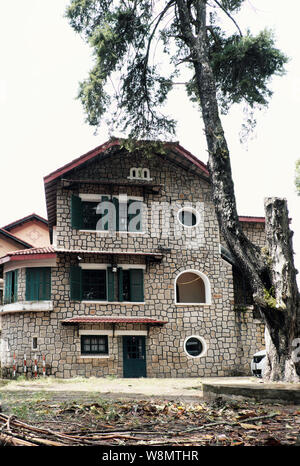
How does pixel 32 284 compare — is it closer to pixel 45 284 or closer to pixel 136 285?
pixel 45 284

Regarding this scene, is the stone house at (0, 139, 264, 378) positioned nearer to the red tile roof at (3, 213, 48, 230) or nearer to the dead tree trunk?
the dead tree trunk

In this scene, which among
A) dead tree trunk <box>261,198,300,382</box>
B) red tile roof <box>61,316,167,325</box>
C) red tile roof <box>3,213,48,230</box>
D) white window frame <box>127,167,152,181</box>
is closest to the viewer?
dead tree trunk <box>261,198,300,382</box>

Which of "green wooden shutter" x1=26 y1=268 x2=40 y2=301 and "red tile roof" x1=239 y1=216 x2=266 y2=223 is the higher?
"red tile roof" x1=239 y1=216 x2=266 y2=223

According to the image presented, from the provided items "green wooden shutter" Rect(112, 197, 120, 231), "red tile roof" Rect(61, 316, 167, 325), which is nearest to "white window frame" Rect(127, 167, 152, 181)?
"green wooden shutter" Rect(112, 197, 120, 231)

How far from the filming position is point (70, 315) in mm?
18406

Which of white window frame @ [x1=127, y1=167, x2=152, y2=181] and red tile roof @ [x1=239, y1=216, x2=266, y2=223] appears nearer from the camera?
white window frame @ [x1=127, y1=167, x2=152, y2=181]

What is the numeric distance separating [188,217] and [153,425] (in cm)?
1520

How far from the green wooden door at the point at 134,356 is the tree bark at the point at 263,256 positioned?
8959 mm

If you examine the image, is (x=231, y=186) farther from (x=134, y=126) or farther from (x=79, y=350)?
(x=79, y=350)

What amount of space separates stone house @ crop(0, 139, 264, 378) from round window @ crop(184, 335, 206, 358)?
0.04 metres

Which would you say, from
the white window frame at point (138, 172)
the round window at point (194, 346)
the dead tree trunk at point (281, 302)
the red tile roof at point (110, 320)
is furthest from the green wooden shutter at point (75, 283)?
the dead tree trunk at point (281, 302)

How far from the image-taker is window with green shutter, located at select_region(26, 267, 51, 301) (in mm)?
18547

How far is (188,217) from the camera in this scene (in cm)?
2053
